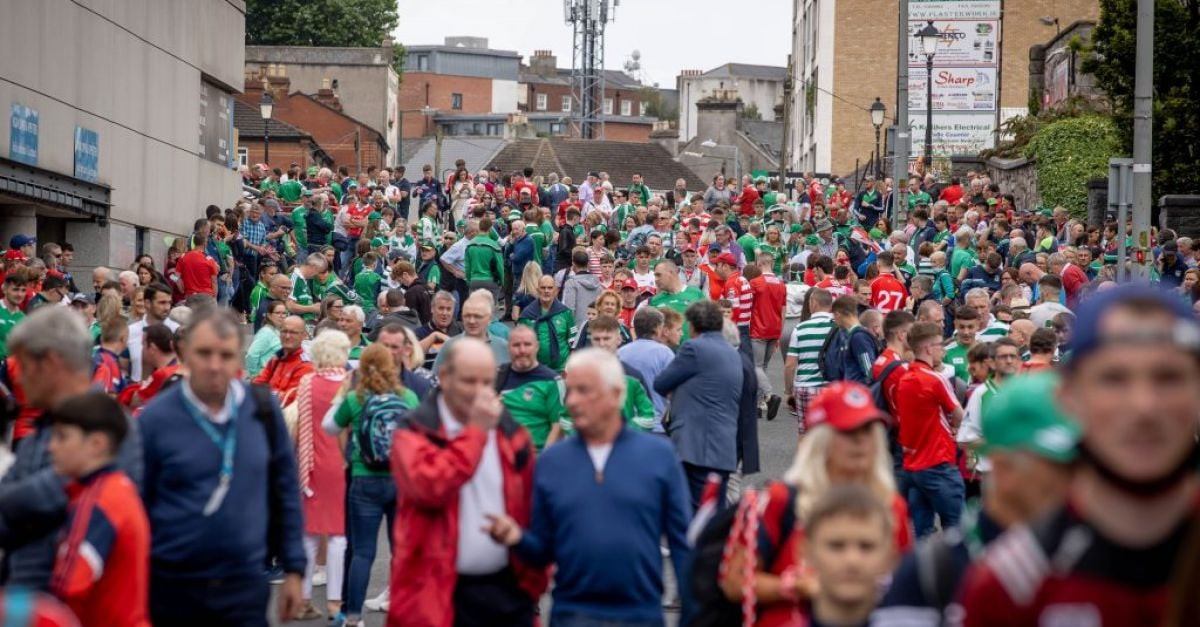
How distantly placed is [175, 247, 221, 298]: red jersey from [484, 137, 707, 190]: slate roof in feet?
207

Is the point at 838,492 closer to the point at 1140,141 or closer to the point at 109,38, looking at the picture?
the point at 1140,141

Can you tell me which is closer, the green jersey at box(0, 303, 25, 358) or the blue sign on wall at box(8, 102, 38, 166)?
the green jersey at box(0, 303, 25, 358)

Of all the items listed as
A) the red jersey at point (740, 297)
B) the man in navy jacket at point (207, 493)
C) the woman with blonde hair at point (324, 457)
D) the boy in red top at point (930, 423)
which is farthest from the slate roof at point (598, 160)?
the man in navy jacket at point (207, 493)

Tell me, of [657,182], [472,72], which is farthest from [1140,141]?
[472,72]

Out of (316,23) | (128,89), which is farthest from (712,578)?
(316,23)

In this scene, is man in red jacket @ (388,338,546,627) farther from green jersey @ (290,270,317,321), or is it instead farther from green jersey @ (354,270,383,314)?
green jersey @ (354,270,383,314)

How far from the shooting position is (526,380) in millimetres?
10422

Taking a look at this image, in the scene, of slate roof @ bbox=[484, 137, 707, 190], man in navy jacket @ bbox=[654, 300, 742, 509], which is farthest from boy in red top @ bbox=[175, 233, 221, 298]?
slate roof @ bbox=[484, 137, 707, 190]

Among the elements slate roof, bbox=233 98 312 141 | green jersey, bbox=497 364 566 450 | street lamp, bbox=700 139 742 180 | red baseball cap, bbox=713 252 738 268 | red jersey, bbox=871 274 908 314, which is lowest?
green jersey, bbox=497 364 566 450

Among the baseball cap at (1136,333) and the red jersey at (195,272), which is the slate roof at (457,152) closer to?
the red jersey at (195,272)

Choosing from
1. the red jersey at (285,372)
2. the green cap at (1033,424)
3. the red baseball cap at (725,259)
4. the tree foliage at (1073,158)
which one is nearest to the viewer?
the green cap at (1033,424)

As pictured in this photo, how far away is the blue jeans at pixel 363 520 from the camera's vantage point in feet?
33.8

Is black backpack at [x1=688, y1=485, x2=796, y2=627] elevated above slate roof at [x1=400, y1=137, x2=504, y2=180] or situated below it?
below

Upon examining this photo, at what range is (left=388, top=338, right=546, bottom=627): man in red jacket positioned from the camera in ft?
23.1
